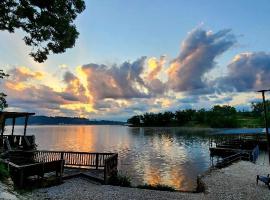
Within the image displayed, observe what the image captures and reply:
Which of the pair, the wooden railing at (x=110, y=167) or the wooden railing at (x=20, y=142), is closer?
the wooden railing at (x=110, y=167)

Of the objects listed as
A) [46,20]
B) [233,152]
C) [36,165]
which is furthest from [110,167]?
[233,152]

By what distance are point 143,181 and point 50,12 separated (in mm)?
21428

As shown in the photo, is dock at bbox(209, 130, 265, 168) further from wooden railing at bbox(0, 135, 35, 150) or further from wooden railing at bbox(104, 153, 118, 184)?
wooden railing at bbox(0, 135, 35, 150)

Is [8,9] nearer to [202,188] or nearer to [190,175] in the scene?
[202,188]

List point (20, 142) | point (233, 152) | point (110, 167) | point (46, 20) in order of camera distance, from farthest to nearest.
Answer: point (233, 152) → point (20, 142) → point (110, 167) → point (46, 20)

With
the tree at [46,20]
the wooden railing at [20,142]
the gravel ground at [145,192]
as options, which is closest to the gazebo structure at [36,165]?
the wooden railing at [20,142]

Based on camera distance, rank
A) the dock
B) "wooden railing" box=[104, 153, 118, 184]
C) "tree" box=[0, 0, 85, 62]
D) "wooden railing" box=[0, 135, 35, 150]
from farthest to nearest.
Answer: the dock
"wooden railing" box=[0, 135, 35, 150]
"wooden railing" box=[104, 153, 118, 184]
"tree" box=[0, 0, 85, 62]

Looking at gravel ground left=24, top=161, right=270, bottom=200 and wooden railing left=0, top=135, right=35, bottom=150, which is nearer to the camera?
gravel ground left=24, top=161, right=270, bottom=200

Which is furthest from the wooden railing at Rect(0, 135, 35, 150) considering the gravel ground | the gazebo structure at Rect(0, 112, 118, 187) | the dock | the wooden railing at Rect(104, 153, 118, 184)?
the dock

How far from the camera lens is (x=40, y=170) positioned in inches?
729

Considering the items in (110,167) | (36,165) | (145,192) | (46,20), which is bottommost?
(145,192)

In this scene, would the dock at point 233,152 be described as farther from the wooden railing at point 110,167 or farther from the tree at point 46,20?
the tree at point 46,20

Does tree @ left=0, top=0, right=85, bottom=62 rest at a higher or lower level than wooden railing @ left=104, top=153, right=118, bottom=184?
higher

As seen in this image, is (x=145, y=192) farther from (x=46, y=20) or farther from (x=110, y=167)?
(x=46, y=20)
